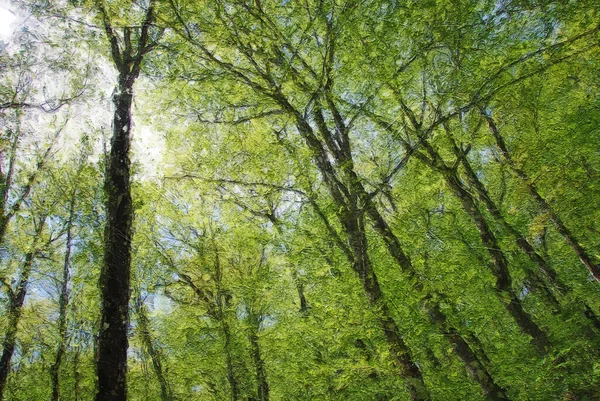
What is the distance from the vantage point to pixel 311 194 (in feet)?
20.0

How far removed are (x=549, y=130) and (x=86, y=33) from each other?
1144 cm

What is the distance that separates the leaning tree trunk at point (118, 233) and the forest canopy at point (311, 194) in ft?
0.10

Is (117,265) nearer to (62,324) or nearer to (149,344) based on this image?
(149,344)

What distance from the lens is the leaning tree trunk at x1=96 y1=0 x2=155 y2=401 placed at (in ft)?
15.0

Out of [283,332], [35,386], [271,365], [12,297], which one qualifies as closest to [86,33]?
[283,332]

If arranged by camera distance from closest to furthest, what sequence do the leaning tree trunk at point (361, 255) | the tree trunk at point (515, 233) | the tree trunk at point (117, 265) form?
the tree trunk at point (117, 265) → the leaning tree trunk at point (361, 255) → the tree trunk at point (515, 233)

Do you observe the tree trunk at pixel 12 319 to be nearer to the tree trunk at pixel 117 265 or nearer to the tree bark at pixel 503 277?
the tree trunk at pixel 117 265

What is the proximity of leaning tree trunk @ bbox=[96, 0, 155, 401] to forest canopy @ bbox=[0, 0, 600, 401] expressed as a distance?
0.10ft

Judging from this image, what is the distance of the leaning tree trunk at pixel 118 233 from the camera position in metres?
4.56

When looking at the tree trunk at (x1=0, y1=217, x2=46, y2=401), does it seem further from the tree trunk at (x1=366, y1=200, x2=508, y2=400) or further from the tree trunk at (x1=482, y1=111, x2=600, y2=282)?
the tree trunk at (x1=482, y1=111, x2=600, y2=282)

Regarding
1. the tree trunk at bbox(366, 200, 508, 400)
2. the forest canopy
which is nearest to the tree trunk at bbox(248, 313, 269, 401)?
the forest canopy

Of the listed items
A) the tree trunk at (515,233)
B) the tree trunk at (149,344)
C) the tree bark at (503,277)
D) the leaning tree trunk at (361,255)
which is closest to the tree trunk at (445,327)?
the leaning tree trunk at (361,255)

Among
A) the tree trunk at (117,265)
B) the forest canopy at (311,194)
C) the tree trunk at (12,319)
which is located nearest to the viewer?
the tree trunk at (117,265)

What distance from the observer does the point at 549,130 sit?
30.1 feet
